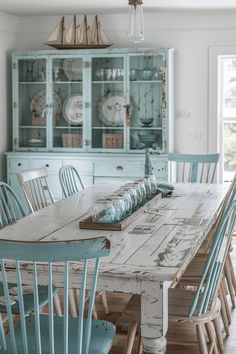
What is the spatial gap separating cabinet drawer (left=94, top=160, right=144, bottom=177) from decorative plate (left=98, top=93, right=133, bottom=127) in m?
0.43

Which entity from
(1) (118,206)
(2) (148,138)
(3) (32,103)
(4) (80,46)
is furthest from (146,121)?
(1) (118,206)

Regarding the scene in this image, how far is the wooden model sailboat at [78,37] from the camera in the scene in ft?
21.6

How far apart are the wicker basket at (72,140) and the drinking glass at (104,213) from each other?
363 centimetres

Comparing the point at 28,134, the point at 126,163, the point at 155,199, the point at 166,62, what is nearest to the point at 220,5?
the point at 166,62

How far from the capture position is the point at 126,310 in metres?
2.86

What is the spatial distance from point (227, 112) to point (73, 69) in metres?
1.74

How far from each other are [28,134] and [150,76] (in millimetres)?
1511

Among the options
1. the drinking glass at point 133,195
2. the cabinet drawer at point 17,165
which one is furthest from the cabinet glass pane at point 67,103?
the drinking glass at point 133,195

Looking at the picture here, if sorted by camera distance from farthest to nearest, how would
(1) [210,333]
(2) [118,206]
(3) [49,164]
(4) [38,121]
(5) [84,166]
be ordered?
Answer: (4) [38,121] < (3) [49,164] < (5) [84,166] < (2) [118,206] < (1) [210,333]

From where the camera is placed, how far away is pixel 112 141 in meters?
6.73

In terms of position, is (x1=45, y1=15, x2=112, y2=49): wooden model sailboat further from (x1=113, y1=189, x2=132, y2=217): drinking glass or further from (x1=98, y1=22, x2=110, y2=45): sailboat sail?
(x1=113, y1=189, x2=132, y2=217): drinking glass

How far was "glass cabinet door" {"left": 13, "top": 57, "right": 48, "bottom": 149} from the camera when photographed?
688 cm

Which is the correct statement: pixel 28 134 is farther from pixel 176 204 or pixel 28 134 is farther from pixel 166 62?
pixel 176 204

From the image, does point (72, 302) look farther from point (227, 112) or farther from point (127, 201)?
point (227, 112)
